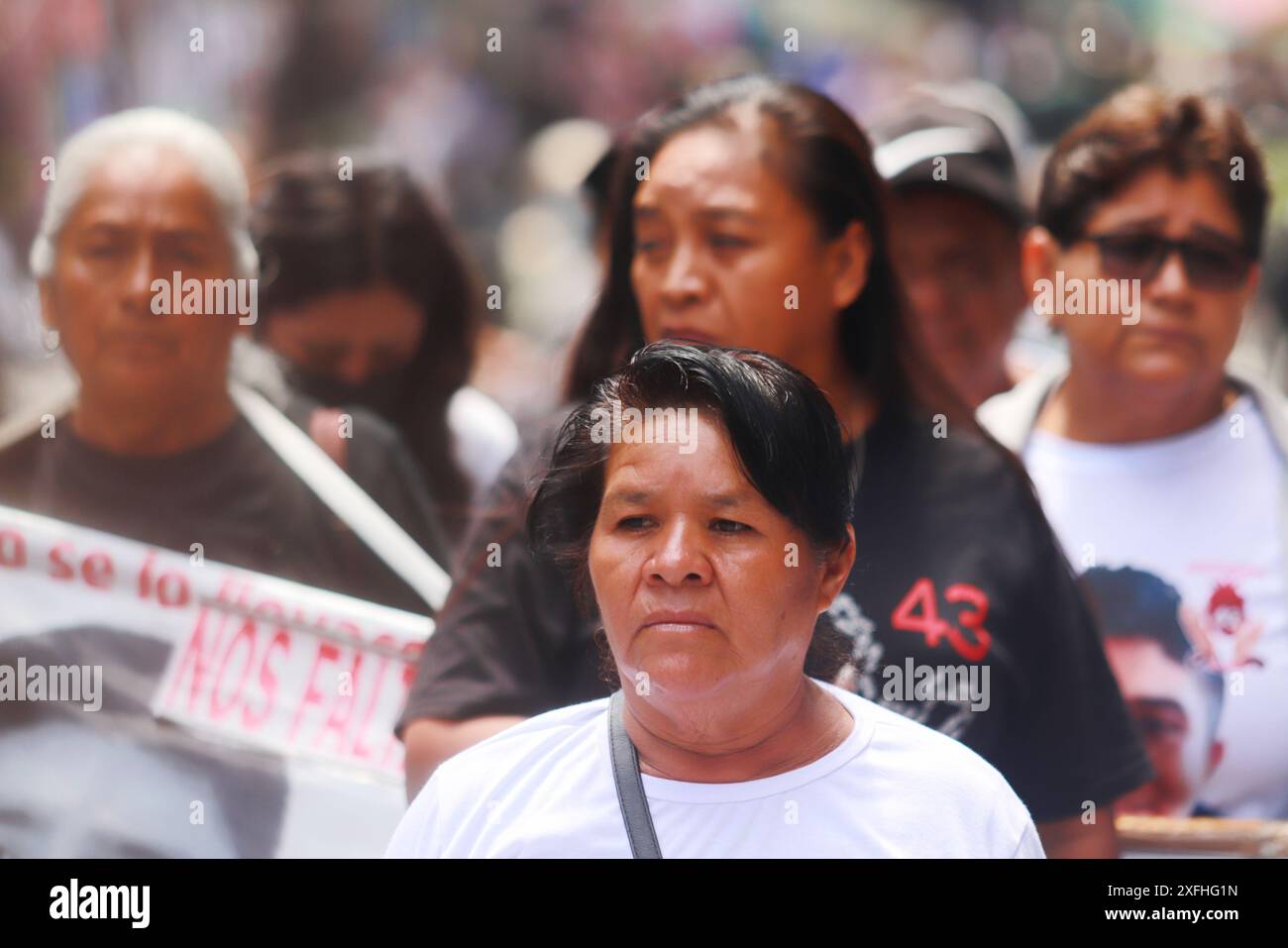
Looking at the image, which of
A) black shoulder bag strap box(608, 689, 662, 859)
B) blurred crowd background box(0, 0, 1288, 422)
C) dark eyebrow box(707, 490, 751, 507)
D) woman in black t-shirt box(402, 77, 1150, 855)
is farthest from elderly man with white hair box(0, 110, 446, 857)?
blurred crowd background box(0, 0, 1288, 422)

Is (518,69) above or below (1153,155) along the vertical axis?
above

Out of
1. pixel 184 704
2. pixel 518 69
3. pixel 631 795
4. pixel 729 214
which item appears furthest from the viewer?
pixel 518 69

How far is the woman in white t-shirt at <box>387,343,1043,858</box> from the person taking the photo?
2111mm

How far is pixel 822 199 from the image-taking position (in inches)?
113

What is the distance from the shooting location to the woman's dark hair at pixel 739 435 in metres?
2.13

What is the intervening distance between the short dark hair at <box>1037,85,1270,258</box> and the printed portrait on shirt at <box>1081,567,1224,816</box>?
0.67 metres

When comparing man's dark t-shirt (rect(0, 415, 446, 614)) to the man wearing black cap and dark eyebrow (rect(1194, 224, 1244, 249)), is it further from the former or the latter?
dark eyebrow (rect(1194, 224, 1244, 249))

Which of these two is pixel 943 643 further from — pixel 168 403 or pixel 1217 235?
pixel 168 403

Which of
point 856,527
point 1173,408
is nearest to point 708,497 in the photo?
point 856,527

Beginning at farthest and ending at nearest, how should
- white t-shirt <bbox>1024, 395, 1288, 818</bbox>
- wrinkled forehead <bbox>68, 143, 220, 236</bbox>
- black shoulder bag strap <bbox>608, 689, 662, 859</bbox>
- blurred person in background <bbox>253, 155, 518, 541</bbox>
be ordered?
blurred person in background <bbox>253, 155, 518, 541</bbox> < wrinkled forehead <bbox>68, 143, 220, 236</bbox> < white t-shirt <bbox>1024, 395, 1288, 818</bbox> < black shoulder bag strap <bbox>608, 689, 662, 859</bbox>

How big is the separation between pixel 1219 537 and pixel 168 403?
2.02 metres

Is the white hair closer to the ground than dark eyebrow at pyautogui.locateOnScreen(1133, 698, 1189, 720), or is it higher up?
higher up

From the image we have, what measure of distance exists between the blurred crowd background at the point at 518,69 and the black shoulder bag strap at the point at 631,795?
3505 millimetres

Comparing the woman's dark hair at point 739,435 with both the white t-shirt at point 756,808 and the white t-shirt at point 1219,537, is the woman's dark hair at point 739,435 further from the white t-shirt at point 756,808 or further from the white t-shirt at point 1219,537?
the white t-shirt at point 1219,537
